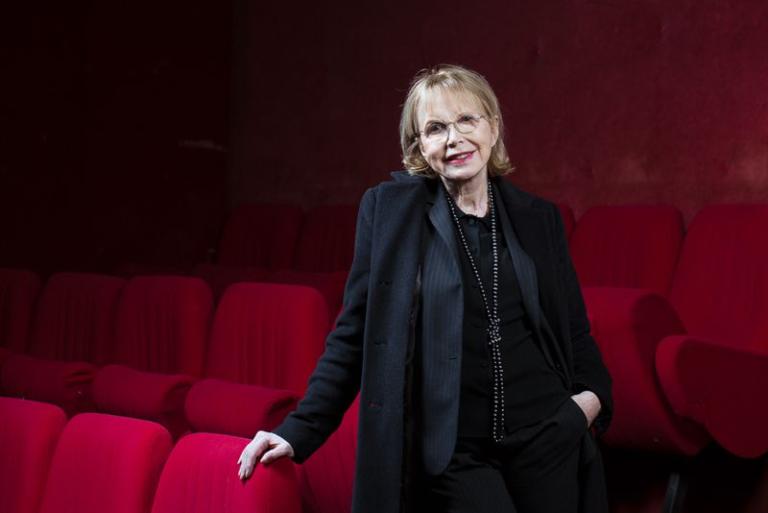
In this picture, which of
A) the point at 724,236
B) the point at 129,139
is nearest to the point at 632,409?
the point at 724,236

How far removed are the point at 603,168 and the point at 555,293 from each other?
0.45 metres

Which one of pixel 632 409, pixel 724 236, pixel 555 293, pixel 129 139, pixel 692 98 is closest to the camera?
pixel 555 293

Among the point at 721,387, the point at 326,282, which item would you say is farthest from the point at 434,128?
the point at 326,282

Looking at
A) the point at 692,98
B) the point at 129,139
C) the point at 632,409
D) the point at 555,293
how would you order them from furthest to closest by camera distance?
1. the point at 129,139
2. the point at 692,98
3. the point at 632,409
4. the point at 555,293

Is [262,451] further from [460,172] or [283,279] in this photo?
[283,279]

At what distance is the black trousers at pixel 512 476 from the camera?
258 mm

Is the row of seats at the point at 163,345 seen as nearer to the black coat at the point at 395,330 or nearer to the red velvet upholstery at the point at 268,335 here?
the red velvet upholstery at the point at 268,335

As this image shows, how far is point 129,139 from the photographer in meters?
0.90

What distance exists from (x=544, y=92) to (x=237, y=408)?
0.42m

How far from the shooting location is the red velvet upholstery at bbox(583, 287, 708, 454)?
1.42 ft

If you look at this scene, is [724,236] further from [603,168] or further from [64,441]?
[64,441]

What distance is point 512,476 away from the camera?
0.27 meters

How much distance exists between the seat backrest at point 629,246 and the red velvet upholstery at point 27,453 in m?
0.35

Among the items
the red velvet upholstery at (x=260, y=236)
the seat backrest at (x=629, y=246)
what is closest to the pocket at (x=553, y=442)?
the seat backrest at (x=629, y=246)
